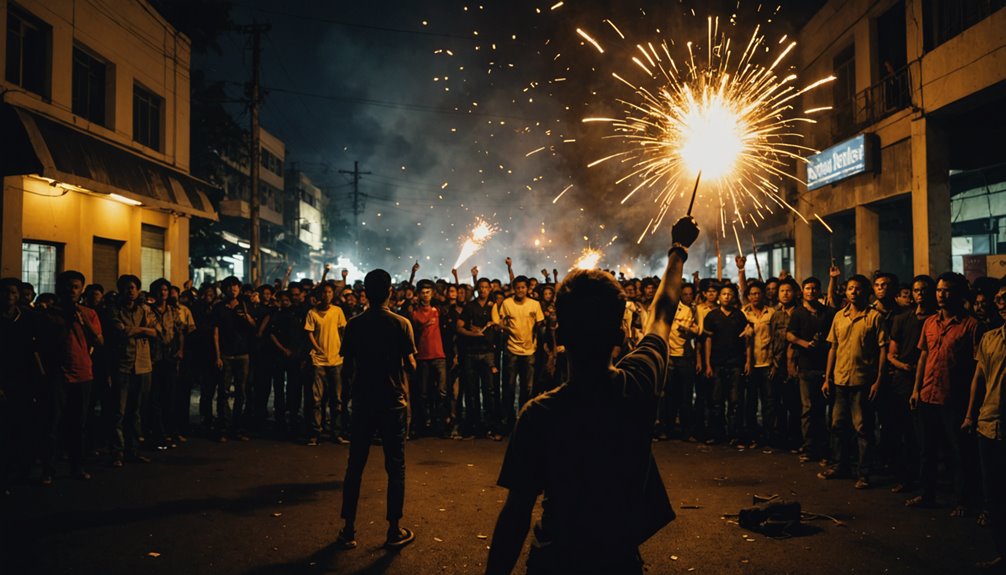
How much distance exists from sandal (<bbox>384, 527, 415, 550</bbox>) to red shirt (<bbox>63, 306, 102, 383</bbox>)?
464cm

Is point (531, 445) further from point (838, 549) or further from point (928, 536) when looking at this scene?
point (928, 536)

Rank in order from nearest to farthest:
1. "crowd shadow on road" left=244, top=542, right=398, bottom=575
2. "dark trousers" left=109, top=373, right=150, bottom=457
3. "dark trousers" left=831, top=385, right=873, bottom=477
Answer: "crowd shadow on road" left=244, top=542, right=398, bottom=575
"dark trousers" left=831, top=385, right=873, bottom=477
"dark trousers" left=109, top=373, right=150, bottom=457

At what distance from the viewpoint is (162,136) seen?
1861cm

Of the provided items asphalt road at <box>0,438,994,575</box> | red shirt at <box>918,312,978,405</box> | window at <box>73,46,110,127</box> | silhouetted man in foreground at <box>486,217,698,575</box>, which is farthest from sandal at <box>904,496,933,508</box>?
window at <box>73,46,110,127</box>

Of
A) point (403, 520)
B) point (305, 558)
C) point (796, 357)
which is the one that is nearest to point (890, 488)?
point (796, 357)

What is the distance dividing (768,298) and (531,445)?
8.95 m

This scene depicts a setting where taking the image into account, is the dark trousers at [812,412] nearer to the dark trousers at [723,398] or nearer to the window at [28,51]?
the dark trousers at [723,398]

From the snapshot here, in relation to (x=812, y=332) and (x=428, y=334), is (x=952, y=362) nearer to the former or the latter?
(x=812, y=332)

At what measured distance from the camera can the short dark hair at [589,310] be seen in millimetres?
2002

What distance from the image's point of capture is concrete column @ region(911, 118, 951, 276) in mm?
14102

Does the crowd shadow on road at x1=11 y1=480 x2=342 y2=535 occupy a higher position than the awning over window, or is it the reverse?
the awning over window

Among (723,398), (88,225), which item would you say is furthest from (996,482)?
(88,225)

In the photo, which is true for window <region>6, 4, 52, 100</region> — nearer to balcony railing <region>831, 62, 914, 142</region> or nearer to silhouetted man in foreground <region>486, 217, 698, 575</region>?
silhouetted man in foreground <region>486, 217, 698, 575</region>

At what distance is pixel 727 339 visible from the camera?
9273mm
